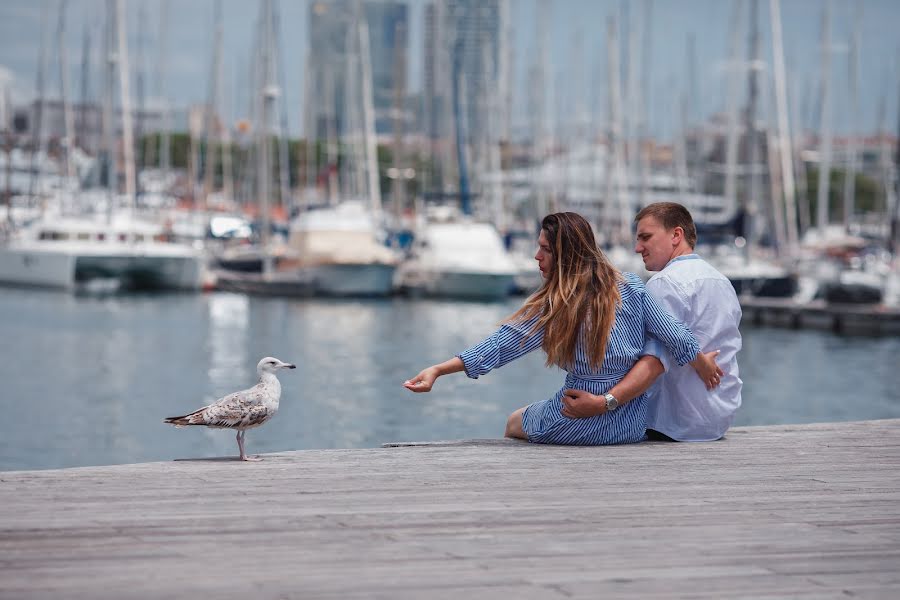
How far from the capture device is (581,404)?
7250 millimetres

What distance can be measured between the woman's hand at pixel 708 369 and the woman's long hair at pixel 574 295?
0.61 meters

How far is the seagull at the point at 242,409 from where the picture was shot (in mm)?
7312

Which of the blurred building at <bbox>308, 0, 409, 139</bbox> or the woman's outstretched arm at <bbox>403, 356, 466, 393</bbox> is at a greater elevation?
the blurred building at <bbox>308, 0, 409, 139</bbox>

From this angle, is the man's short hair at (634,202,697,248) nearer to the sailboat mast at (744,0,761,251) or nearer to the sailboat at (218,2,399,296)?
the sailboat mast at (744,0,761,251)

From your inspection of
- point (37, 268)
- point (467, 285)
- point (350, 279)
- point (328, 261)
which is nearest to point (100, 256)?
point (37, 268)

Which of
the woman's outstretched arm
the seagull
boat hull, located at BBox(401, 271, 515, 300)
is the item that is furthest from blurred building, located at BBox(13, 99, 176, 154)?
the woman's outstretched arm

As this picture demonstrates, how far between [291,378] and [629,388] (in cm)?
2329

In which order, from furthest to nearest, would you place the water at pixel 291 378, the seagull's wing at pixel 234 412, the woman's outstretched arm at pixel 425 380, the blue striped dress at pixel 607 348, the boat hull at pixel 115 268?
the boat hull at pixel 115 268, the water at pixel 291 378, the seagull's wing at pixel 234 412, the blue striped dress at pixel 607 348, the woman's outstretched arm at pixel 425 380

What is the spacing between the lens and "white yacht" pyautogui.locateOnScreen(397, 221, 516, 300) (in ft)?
175

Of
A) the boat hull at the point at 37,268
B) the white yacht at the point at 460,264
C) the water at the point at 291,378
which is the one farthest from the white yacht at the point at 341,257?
the boat hull at the point at 37,268

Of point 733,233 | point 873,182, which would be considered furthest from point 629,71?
point 873,182

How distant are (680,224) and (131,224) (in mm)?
51091

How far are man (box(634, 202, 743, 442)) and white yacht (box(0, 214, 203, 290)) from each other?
47848 mm

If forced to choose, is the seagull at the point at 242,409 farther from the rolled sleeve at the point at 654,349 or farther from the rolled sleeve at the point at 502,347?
the rolled sleeve at the point at 654,349
